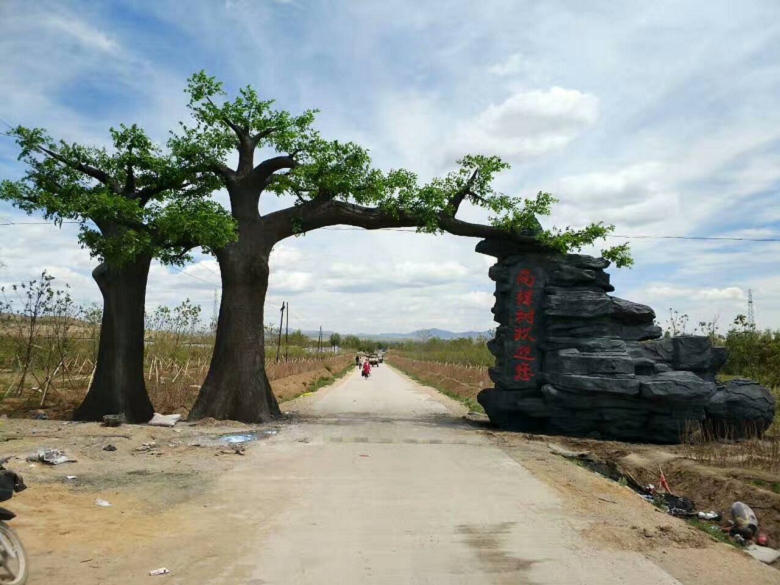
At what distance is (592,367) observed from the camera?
43.2 ft

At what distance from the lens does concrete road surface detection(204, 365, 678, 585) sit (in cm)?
472

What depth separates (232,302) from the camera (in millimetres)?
14312

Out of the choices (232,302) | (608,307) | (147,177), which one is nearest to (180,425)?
(232,302)

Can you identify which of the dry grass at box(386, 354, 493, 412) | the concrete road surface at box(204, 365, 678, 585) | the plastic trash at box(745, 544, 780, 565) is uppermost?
the dry grass at box(386, 354, 493, 412)

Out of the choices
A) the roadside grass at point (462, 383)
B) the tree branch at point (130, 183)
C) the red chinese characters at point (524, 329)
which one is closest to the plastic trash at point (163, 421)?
the tree branch at point (130, 183)

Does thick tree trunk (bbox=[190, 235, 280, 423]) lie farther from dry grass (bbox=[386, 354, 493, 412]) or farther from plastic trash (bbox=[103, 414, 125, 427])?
dry grass (bbox=[386, 354, 493, 412])

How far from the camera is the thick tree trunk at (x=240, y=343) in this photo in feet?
45.8

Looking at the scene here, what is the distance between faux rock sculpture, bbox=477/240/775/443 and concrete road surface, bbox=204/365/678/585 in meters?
3.21

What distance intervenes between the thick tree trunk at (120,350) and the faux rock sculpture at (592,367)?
8.12 meters

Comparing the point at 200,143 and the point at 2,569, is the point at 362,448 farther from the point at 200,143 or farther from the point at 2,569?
the point at 200,143

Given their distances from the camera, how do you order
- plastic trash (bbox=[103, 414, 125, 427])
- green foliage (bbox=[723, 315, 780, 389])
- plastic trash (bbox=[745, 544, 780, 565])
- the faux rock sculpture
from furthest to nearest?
green foliage (bbox=[723, 315, 780, 389]), the faux rock sculpture, plastic trash (bbox=[103, 414, 125, 427]), plastic trash (bbox=[745, 544, 780, 565])

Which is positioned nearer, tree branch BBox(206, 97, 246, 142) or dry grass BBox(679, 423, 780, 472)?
dry grass BBox(679, 423, 780, 472)

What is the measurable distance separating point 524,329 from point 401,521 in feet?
29.3

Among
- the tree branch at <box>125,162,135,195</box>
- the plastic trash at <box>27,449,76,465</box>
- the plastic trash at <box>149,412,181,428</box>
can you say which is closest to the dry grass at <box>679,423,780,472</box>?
the plastic trash at <box>27,449,76,465</box>
